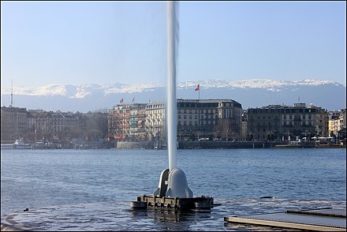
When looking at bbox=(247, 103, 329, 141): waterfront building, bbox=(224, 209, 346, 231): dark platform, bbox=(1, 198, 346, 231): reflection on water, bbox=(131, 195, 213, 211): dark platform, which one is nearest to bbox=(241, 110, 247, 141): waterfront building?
bbox=(247, 103, 329, 141): waterfront building

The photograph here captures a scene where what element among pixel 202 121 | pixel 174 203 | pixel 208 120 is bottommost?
pixel 174 203

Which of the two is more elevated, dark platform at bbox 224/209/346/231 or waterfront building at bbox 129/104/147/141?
waterfront building at bbox 129/104/147/141

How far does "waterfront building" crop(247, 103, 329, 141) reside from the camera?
18362 centimetres

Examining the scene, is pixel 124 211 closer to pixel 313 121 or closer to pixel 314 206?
pixel 314 206

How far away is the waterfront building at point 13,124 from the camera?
173 m

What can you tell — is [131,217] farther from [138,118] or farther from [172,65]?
[138,118]

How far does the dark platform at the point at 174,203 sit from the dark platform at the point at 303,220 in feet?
8.63

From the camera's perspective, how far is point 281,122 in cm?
18438

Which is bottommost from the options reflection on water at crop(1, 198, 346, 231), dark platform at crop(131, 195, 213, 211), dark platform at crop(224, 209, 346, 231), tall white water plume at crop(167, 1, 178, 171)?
reflection on water at crop(1, 198, 346, 231)

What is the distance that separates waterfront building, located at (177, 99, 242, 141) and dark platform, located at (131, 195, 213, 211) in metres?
143

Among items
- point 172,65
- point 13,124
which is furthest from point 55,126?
point 172,65

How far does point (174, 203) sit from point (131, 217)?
198 cm

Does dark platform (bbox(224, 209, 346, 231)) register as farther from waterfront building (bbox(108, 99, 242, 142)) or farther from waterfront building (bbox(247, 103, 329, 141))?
waterfront building (bbox(247, 103, 329, 141))

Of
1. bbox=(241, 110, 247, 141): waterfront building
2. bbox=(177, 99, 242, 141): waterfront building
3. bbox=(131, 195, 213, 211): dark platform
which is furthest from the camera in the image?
bbox=(241, 110, 247, 141): waterfront building
